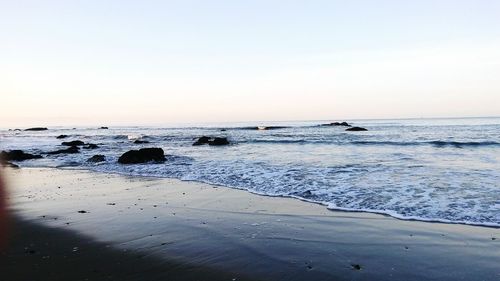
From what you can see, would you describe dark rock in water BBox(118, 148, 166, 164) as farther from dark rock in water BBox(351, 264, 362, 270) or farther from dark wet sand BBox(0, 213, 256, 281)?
dark rock in water BBox(351, 264, 362, 270)

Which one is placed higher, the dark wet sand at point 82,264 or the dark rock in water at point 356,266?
the dark rock in water at point 356,266

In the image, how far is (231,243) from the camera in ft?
22.1

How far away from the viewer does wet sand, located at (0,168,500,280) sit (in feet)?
17.6

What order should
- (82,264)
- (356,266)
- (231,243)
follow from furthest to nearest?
(231,243), (82,264), (356,266)

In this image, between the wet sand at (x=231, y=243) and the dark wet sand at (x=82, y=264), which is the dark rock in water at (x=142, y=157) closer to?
the wet sand at (x=231, y=243)

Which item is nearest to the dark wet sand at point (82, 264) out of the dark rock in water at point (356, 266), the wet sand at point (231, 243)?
the wet sand at point (231, 243)

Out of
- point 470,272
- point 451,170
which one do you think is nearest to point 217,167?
point 451,170

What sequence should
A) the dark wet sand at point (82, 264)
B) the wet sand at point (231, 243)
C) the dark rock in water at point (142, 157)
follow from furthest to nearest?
1. the dark rock in water at point (142, 157)
2. the wet sand at point (231, 243)
3. the dark wet sand at point (82, 264)

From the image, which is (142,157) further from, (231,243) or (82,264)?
(82,264)

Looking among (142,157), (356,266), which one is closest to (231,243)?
(356,266)

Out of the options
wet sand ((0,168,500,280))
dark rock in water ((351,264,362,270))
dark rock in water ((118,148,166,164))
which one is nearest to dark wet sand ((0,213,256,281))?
wet sand ((0,168,500,280))

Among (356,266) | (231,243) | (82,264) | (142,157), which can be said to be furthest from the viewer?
(142,157)

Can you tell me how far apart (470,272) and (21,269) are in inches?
241

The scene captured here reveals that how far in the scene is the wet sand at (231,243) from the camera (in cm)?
535
